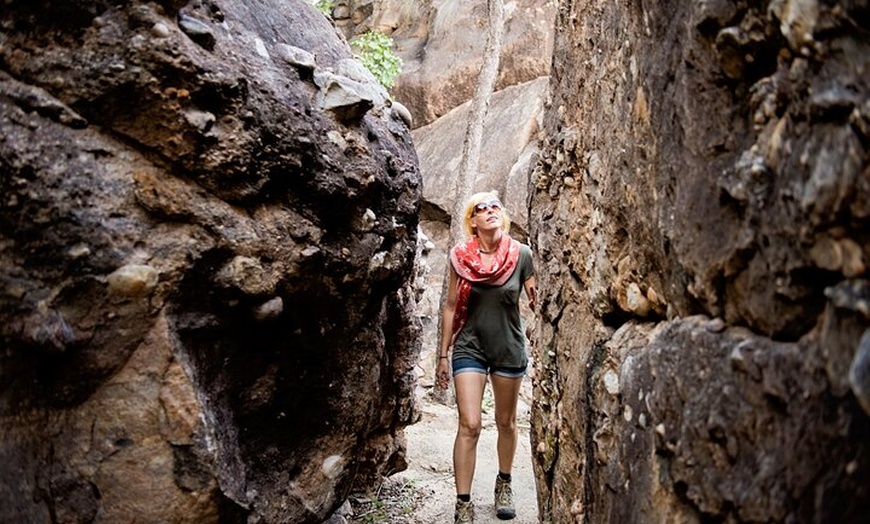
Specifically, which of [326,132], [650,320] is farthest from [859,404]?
[326,132]

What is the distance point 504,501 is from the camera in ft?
15.9

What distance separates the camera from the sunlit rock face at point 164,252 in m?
2.74

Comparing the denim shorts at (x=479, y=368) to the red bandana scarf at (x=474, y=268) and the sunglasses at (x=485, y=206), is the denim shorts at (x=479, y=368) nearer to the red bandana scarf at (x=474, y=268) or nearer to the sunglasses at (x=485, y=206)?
the red bandana scarf at (x=474, y=268)

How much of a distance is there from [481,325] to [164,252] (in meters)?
2.14

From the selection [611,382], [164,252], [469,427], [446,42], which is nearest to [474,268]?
[469,427]

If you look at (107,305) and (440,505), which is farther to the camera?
(440,505)

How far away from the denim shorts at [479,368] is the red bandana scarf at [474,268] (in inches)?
6.8

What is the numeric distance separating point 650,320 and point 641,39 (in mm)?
1022

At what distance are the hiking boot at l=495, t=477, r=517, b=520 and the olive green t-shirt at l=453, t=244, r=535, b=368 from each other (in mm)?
871

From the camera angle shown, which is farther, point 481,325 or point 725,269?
point 481,325

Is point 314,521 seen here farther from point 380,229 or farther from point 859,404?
point 859,404

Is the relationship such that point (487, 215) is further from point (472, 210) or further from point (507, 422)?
point (507, 422)

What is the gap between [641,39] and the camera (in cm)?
263

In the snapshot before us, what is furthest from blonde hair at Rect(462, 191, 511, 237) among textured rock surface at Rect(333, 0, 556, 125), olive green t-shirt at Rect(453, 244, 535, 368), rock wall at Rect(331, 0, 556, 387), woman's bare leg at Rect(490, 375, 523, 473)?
textured rock surface at Rect(333, 0, 556, 125)
